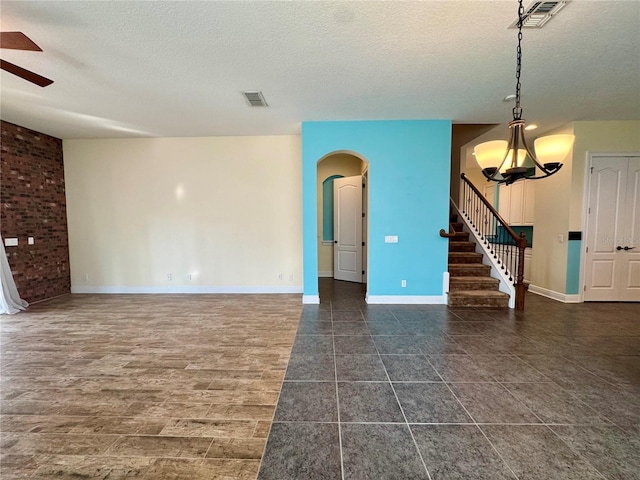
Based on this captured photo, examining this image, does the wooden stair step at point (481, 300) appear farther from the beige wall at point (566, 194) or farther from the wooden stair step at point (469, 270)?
the beige wall at point (566, 194)

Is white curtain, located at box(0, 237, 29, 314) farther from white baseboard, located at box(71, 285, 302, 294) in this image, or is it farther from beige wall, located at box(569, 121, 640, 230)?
beige wall, located at box(569, 121, 640, 230)

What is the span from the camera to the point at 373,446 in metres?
1.57

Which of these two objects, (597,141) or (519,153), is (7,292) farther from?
(597,141)

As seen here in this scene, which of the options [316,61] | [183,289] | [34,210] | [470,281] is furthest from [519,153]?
[34,210]

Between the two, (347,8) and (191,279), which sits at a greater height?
(347,8)

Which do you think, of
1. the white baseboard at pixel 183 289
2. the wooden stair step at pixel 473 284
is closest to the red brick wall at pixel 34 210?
the white baseboard at pixel 183 289

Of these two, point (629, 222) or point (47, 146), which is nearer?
point (629, 222)

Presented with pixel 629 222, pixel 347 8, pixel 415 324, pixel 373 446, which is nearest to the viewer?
pixel 373 446

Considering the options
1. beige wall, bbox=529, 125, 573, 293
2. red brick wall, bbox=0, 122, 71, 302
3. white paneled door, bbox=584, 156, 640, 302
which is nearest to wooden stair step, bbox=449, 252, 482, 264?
beige wall, bbox=529, 125, 573, 293

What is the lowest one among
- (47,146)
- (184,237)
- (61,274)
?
(61,274)

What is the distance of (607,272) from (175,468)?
6523mm

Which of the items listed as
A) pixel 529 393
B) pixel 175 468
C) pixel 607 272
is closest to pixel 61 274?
pixel 175 468

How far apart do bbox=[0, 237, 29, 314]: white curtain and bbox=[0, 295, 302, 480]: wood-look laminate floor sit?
0.26m

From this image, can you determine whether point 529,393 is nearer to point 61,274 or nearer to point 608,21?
point 608,21
